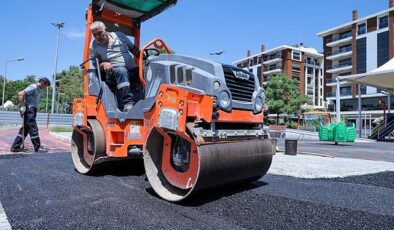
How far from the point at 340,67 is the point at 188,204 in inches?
2429

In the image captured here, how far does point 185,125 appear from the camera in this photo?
3.51 meters

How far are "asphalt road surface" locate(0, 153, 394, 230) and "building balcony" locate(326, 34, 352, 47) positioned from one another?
59938 millimetres

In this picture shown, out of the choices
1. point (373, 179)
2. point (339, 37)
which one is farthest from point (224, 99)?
point (339, 37)

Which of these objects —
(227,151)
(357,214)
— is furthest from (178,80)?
(357,214)

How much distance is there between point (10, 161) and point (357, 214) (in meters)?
6.00

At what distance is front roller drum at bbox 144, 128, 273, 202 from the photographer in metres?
3.40

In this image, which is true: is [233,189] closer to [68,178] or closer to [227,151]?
[227,151]

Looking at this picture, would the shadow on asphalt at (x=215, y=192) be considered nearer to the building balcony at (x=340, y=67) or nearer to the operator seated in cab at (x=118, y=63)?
the operator seated in cab at (x=118, y=63)

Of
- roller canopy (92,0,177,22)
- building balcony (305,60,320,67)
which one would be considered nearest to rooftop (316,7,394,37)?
building balcony (305,60,320,67)

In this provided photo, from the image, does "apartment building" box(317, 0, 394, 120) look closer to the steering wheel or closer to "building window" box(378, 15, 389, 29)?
"building window" box(378, 15, 389, 29)

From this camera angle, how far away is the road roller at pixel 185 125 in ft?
11.5

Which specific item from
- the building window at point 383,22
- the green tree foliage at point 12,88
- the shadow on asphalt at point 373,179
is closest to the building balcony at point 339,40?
the building window at point 383,22

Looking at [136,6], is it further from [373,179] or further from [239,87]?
[373,179]

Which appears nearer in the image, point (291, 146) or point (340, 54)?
point (291, 146)
